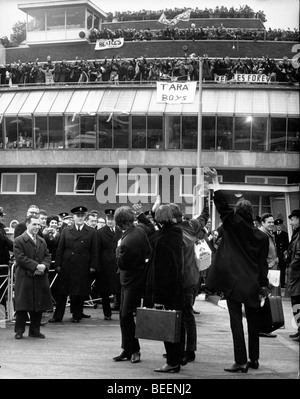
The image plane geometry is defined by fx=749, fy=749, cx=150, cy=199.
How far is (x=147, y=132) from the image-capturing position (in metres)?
43.6

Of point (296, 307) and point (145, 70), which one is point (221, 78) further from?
point (296, 307)

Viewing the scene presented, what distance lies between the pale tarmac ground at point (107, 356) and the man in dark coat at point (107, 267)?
47cm

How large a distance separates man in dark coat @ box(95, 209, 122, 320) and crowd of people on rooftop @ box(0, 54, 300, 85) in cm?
2796

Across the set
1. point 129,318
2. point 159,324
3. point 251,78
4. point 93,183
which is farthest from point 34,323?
point 93,183

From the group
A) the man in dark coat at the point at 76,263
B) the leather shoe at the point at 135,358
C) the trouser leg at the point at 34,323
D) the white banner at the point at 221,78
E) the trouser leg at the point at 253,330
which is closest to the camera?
the trouser leg at the point at 253,330

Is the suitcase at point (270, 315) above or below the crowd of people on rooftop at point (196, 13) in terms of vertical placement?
below

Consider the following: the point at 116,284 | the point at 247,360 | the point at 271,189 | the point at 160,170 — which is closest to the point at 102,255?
the point at 116,284

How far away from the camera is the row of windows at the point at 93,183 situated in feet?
140

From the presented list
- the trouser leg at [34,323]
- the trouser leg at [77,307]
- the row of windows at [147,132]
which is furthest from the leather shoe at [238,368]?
the row of windows at [147,132]

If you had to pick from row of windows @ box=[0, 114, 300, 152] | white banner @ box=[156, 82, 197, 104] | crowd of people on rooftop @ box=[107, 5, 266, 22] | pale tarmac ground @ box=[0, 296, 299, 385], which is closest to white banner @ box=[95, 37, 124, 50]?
crowd of people on rooftop @ box=[107, 5, 266, 22]

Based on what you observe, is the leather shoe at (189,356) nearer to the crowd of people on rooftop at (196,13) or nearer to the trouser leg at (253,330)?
the trouser leg at (253,330)

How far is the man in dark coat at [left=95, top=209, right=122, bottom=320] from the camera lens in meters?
13.8

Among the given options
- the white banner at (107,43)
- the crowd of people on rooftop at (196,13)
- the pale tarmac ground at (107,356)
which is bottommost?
the pale tarmac ground at (107,356)

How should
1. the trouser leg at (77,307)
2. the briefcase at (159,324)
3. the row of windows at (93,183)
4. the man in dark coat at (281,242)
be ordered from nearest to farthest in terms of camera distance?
the briefcase at (159,324)
the trouser leg at (77,307)
the man in dark coat at (281,242)
the row of windows at (93,183)
